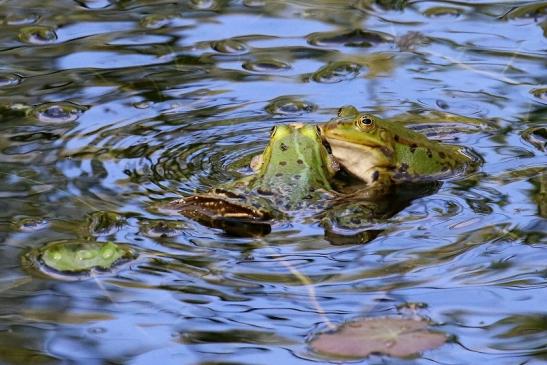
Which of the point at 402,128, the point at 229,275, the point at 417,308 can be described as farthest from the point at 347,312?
the point at 402,128

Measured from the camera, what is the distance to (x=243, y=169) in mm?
4582

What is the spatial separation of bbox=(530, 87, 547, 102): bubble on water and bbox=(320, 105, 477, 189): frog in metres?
0.78

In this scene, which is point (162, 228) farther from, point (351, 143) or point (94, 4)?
point (94, 4)

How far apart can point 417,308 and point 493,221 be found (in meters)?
0.76

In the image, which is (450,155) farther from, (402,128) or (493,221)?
(493,221)

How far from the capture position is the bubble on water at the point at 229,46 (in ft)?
19.2

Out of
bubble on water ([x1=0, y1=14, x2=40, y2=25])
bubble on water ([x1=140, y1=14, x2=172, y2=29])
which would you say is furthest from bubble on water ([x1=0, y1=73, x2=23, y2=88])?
bubble on water ([x1=140, y1=14, x2=172, y2=29])

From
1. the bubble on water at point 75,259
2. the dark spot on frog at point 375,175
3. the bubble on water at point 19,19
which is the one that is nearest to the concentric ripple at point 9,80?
the bubble on water at point 19,19

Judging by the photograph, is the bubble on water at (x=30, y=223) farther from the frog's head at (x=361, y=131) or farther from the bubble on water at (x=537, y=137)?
the bubble on water at (x=537, y=137)

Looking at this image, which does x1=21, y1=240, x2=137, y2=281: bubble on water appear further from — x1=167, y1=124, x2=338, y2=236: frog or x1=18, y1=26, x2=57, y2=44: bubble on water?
x1=18, y1=26, x2=57, y2=44: bubble on water

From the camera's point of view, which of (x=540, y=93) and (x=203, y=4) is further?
(x=203, y=4)

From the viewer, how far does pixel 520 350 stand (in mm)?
3201

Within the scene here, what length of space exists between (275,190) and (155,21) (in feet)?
7.67

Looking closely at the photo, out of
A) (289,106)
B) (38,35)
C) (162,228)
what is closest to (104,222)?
(162,228)
